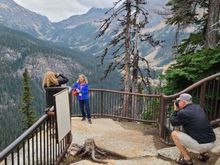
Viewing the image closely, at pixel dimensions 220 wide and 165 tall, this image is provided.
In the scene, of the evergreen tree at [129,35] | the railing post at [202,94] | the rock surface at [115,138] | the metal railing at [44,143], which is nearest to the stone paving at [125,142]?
the rock surface at [115,138]

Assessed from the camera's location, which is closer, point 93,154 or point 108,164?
point 108,164

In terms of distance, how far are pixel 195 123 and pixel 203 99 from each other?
230cm

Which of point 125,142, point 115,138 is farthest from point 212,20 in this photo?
point 125,142

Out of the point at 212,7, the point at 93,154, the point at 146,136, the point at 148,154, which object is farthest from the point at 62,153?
the point at 212,7

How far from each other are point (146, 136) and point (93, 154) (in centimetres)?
270

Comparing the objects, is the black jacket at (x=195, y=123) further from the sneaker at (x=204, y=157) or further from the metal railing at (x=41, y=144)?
the metal railing at (x=41, y=144)

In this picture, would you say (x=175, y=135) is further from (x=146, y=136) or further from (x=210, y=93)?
(x=146, y=136)

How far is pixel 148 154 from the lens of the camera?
9375mm

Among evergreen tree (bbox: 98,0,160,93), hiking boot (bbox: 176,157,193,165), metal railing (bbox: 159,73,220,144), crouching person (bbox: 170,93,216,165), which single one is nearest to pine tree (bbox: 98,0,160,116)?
evergreen tree (bbox: 98,0,160,93)

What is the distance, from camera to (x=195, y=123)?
7734mm

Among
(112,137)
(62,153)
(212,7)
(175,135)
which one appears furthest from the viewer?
(212,7)

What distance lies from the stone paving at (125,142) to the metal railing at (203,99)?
17.3 inches

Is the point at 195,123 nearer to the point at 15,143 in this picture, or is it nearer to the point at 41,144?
the point at 41,144

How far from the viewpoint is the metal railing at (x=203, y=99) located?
32.3 ft
